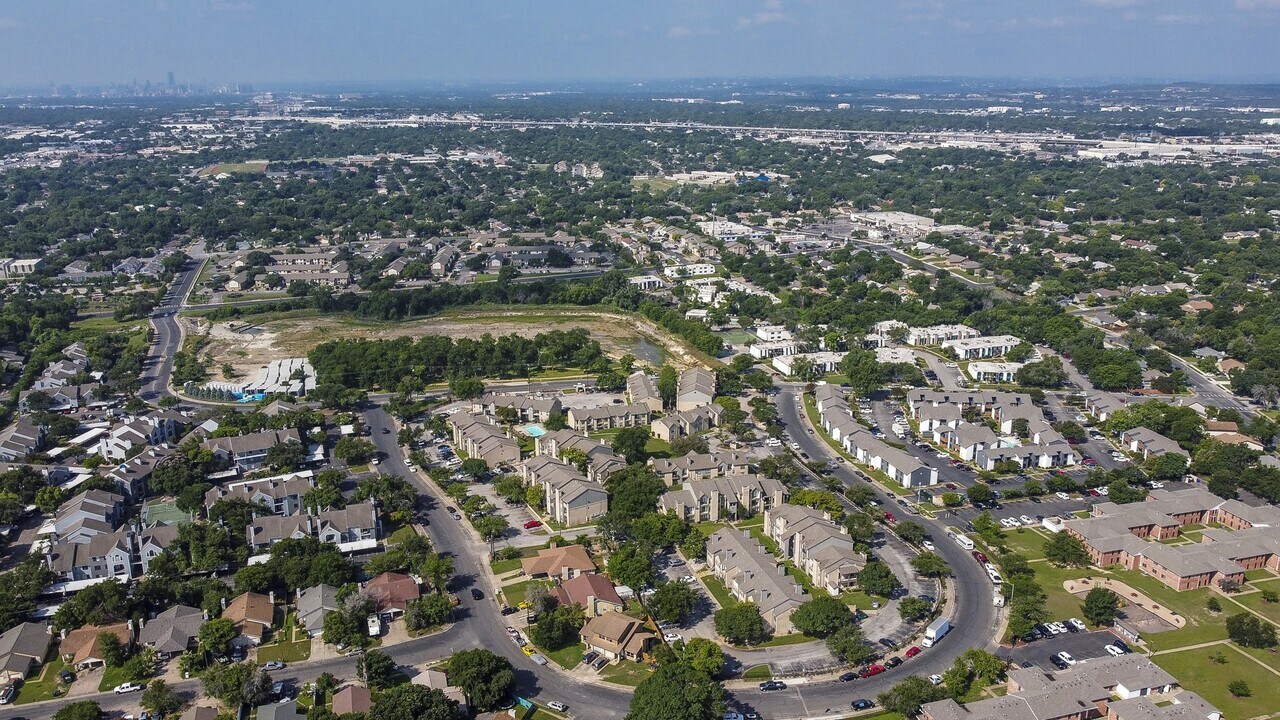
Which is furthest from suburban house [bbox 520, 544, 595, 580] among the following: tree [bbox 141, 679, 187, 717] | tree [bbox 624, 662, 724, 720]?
tree [bbox 141, 679, 187, 717]

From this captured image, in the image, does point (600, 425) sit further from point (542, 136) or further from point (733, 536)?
point (542, 136)

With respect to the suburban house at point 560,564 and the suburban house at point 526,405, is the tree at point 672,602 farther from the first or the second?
the suburban house at point 526,405

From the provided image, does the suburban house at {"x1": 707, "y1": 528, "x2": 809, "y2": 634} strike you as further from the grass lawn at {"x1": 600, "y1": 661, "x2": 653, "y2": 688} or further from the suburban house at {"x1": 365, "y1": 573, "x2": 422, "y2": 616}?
the suburban house at {"x1": 365, "y1": 573, "x2": 422, "y2": 616}

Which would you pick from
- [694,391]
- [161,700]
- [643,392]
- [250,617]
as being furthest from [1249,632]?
[161,700]

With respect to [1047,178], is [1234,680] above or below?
below

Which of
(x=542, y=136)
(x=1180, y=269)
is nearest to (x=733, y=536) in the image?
(x=1180, y=269)

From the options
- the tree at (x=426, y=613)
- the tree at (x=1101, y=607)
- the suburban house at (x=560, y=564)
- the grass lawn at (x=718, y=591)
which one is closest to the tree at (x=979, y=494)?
the tree at (x=1101, y=607)

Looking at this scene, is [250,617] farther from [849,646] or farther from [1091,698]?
[1091,698]

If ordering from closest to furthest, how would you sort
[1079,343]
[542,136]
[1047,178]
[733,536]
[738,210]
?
[733,536] → [1079,343] → [738,210] → [1047,178] → [542,136]
